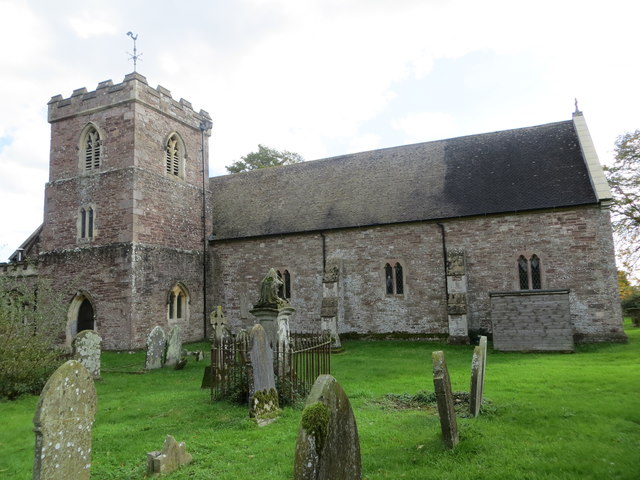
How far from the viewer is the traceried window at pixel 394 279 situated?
63.2 feet

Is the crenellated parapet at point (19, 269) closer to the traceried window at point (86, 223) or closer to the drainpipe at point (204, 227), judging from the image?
the traceried window at point (86, 223)

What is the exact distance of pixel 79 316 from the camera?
1955 centimetres

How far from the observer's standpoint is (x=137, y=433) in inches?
288

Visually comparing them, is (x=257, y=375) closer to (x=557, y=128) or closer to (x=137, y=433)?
(x=137, y=433)

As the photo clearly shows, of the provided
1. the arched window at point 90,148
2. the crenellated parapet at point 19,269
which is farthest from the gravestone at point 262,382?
the crenellated parapet at point 19,269

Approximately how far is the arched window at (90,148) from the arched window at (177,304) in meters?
6.51

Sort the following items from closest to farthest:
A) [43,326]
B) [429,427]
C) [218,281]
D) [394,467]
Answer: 1. [394,467]
2. [429,427]
3. [43,326]
4. [218,281]

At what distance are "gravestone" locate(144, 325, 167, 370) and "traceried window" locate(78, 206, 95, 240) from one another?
7543 mm

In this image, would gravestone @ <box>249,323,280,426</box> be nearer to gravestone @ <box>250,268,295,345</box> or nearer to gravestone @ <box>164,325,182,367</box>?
gravestone @ <box>250,268,295,345</box>

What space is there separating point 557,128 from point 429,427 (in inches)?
705

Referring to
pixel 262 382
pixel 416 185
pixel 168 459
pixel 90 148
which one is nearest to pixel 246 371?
pixel 262 382

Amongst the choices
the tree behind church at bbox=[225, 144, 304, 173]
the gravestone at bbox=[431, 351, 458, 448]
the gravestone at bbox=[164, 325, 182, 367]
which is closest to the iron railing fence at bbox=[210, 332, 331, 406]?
the gravestone at bbox=[431, 351, 458, 448]

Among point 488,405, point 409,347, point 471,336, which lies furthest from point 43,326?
point 471,336

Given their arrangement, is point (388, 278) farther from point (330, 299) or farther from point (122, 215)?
point (122, 215)
